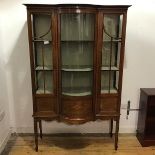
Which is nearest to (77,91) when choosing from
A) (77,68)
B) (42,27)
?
(77,68)

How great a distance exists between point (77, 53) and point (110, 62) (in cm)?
41

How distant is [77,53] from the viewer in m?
2.37

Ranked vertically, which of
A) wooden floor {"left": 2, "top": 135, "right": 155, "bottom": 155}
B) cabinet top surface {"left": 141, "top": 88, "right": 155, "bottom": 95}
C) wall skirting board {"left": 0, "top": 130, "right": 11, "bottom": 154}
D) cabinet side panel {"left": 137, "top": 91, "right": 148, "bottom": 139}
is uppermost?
cabinet top surface {"left": 141, "top": 88, "right": 155, "bottom": 95}

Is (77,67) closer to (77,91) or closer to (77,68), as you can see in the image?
(77,68)

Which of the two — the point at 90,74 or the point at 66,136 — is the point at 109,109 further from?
the point at 66,136

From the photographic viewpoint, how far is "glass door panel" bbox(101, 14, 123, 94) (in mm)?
2311

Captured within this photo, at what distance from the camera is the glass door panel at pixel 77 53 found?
2.23m

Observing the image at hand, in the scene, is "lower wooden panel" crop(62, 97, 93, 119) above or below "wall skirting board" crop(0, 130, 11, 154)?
above

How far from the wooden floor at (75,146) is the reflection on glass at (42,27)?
4.67 ft

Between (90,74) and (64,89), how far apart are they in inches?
13.9

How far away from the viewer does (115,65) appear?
98.4 inches

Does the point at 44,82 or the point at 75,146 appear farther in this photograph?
the point at 75,146

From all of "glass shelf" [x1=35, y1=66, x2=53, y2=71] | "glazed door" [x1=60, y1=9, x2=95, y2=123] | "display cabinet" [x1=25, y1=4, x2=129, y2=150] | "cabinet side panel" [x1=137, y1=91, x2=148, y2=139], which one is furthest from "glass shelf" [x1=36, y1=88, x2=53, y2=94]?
"cabinet side panel" [x1=137, y1=91, x2=148, y2=139]

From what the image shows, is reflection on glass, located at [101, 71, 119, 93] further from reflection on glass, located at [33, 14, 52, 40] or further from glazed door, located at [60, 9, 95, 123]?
reflection on glass, located at [33, 14, 52, 40]
